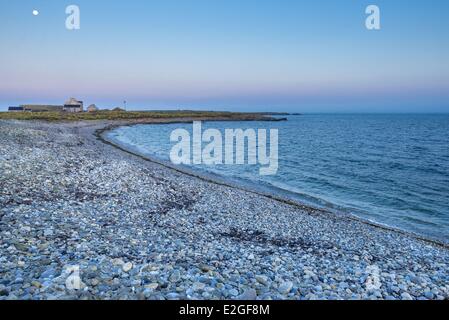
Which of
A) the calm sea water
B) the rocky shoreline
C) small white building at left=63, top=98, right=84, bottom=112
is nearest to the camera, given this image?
the rocky shoreline

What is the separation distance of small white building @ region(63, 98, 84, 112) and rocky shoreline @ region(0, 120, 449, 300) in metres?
154

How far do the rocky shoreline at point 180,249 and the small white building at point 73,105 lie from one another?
153656 millimetres

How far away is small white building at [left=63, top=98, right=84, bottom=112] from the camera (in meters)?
155

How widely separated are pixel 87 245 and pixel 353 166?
123 ft

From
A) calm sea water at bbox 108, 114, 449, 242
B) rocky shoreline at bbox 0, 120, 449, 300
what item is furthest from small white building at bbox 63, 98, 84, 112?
rocky shoreline at bbox 0, 120, 449, 300

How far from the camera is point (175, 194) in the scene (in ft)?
61.4

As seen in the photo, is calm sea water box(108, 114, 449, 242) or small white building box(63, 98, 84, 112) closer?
calm sea water box(108, 114, 449, 242)

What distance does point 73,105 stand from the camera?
15788cm

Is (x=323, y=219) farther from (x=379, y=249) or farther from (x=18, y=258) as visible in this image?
(x=18, y=258)

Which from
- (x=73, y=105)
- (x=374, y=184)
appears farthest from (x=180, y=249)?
(x=73, y=105)

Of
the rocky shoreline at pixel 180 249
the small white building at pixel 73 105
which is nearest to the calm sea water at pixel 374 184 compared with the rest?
the rocky shoreline at pixel 180 249

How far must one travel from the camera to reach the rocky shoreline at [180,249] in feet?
23.2

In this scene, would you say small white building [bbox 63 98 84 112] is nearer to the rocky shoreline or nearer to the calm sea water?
the calm sea water
